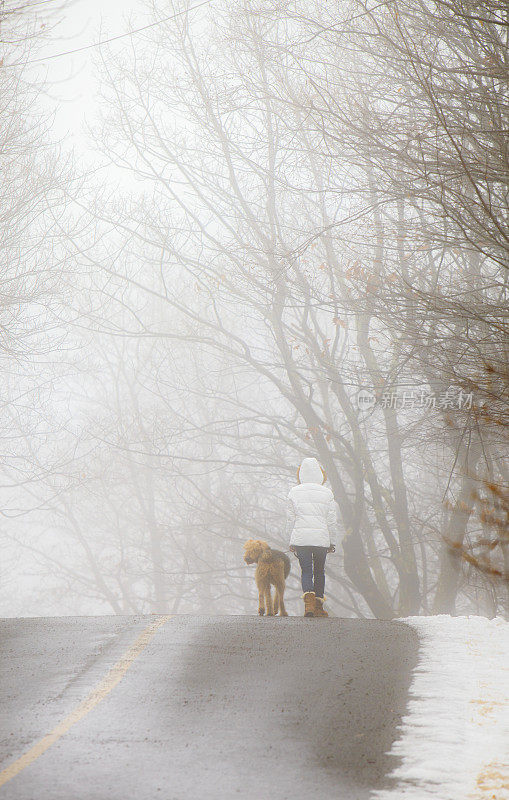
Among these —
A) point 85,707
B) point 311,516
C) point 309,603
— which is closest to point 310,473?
point 311,516

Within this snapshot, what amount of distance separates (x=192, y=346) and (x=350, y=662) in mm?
21123

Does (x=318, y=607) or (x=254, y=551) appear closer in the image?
(x=254, y=551)

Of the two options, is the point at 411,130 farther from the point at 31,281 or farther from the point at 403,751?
the point at 31,281

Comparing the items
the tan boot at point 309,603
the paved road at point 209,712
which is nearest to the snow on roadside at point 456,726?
the paved road at point 209,712

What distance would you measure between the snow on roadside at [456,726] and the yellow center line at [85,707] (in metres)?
1.83

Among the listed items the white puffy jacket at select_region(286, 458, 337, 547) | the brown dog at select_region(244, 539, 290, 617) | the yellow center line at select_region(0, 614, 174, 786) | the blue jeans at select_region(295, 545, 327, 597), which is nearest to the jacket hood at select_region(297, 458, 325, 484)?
the white puffy jacket at select_region(286, 458, 337, 547)

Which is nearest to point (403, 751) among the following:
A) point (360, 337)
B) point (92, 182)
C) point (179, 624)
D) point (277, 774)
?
point (277, 774)

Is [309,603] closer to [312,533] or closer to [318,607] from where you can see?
[318,607]

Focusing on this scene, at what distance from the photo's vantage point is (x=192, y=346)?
27.8 m

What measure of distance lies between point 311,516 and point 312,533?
0.74 feet

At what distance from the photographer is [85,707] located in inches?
223

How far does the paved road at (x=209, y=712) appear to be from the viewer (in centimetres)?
422

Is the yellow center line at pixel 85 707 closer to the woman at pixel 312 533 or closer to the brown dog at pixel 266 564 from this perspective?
the brown dog at pixel 266 564

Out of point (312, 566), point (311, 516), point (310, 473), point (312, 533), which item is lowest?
point (312, 566)
